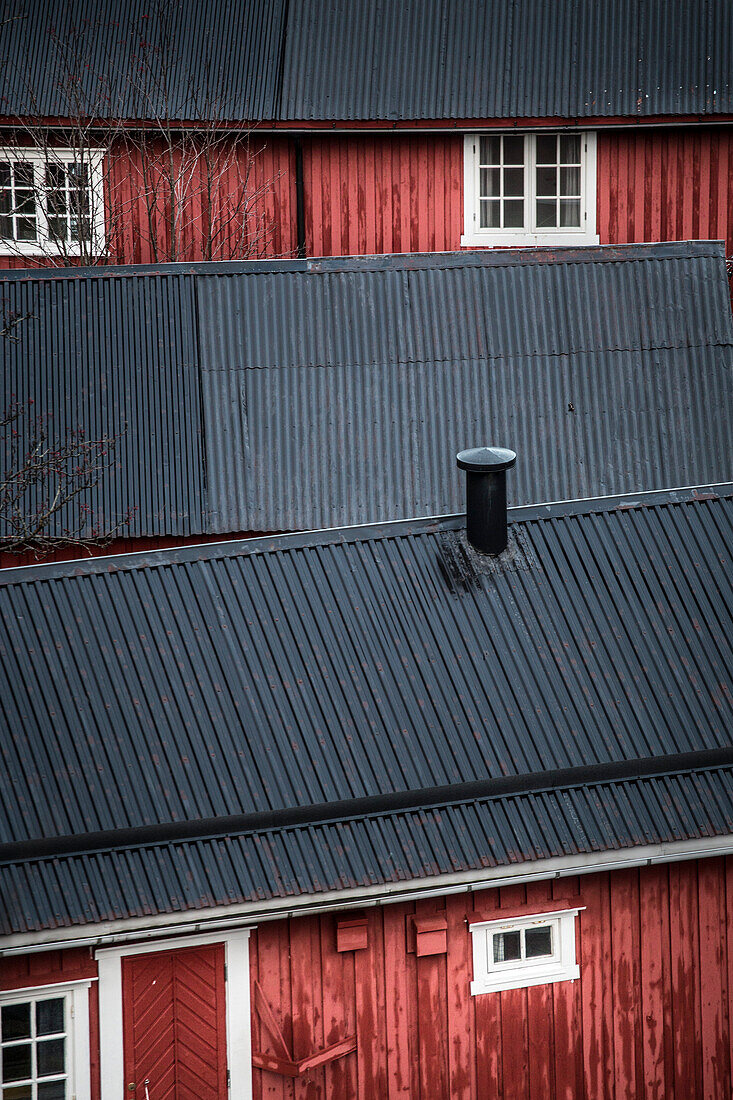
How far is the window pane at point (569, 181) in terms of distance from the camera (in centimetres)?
1839

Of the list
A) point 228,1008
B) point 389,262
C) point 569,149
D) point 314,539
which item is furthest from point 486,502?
point 569,149

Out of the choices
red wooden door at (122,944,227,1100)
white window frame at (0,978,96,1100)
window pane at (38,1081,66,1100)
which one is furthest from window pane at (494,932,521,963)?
window pane at (38,1081,66,1100)

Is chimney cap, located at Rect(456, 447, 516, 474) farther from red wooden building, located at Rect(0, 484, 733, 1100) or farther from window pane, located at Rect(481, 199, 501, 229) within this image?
Answer: window pane, located at Rect(481, 199, 501, 229)

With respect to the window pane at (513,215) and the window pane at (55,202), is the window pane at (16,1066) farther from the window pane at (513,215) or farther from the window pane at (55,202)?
the window pane at (513,215)

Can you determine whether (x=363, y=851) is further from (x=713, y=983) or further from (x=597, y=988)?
(x=713, y=983)

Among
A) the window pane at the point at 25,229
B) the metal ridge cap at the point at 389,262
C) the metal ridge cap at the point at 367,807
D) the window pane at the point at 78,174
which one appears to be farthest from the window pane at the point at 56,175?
the metal ridge cap at the point at 367,807

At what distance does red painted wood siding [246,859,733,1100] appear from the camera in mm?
8961

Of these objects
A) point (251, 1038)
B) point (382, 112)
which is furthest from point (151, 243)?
point (251, 1038)

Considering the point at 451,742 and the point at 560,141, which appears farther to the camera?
the point at 560,141

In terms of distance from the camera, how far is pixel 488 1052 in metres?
9.20

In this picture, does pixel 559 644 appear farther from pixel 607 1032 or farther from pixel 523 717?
pixel 607 1032

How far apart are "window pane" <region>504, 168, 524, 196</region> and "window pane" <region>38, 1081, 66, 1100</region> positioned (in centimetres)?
1330

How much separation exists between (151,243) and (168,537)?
233 inches

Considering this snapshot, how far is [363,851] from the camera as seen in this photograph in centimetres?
873
